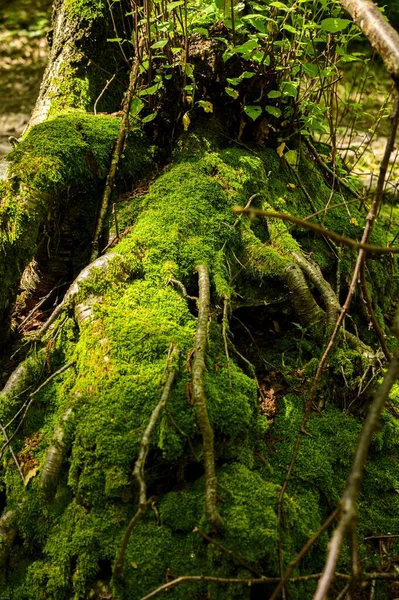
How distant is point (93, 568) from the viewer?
209 cm

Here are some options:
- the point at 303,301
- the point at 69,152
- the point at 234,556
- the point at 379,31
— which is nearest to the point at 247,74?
the point at 69,152

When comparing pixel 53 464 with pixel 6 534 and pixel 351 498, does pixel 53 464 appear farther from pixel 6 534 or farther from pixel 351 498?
pixel 351 498

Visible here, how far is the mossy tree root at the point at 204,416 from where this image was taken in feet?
6.56

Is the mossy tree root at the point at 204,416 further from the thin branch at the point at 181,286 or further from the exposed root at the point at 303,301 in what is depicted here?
the exposed root at the point at 303,301

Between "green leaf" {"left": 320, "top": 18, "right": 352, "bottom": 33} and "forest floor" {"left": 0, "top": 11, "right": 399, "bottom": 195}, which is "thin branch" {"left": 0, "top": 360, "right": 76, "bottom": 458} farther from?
"forest floor" {"left": 0, "top": 11, "right": 399, "bottom": 195}

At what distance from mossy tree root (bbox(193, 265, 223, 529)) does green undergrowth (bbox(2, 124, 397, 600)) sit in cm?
7

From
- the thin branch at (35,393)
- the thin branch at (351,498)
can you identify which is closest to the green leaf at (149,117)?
the thin branch at (35,393)

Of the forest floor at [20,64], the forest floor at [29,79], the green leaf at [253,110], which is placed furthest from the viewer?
the forest floor at [20,64]

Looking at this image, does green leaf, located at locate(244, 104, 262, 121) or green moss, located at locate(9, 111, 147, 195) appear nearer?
green moss, located at locate(9, 111, 147, 195)

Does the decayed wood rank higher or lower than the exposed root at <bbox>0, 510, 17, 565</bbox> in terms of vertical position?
higher

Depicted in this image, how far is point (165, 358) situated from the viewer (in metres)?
2.42

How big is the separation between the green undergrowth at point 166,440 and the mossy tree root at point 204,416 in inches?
2.8

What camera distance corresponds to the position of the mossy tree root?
2.00 m

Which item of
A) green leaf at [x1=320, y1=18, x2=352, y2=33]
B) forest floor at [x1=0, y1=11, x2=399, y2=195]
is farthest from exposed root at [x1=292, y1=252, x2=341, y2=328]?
forest floor at [x1=0, y1=11, x2=399, y2=195]
